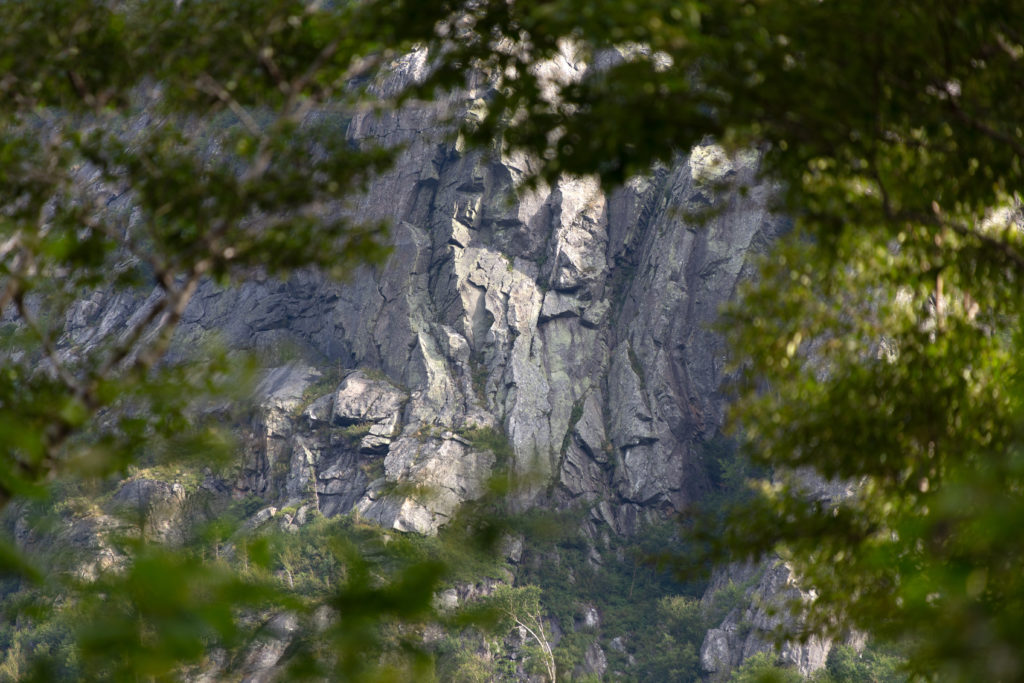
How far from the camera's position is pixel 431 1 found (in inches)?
210

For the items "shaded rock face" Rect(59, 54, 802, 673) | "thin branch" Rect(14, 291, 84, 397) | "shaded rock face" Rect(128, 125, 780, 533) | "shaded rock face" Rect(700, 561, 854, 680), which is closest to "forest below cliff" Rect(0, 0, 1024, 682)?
"thin branch" Rect(14, 291, 84, 397)

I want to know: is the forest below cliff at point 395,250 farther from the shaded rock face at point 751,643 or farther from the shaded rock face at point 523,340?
the shaded rock face at point 523,340

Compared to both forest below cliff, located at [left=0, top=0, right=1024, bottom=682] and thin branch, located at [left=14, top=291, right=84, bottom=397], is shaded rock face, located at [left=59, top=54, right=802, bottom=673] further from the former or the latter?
thin branch, located at [left=14, top=291, right=84, bottom=397]

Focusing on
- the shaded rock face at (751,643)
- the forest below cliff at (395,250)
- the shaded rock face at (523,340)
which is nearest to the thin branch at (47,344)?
the forest below cliff at (395,250)

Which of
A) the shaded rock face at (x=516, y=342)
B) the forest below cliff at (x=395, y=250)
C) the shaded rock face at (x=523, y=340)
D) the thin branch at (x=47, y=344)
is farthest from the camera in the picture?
the shaded rock face at (x=523, y=340)

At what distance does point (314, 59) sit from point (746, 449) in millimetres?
4897

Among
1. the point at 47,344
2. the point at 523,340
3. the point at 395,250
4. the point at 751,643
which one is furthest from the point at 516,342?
the point at 47,344

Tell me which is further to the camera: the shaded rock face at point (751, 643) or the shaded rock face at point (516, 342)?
the shaded rock face at point (516, 342)

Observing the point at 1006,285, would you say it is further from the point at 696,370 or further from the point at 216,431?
the point at 696,370

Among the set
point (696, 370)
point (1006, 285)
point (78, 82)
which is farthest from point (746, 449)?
point (696, 370)

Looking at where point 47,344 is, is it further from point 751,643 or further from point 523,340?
point 523,340

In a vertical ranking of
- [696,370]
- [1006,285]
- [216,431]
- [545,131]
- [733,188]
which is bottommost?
[696,370]

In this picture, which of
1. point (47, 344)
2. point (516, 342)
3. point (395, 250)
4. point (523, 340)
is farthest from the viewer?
point (523, 340)

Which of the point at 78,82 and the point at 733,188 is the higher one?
the point at 78,82
